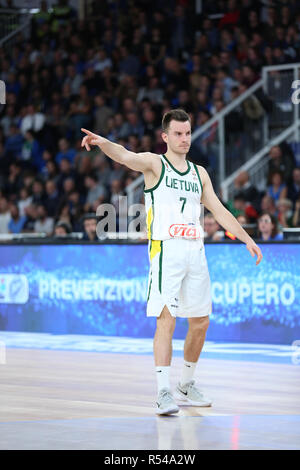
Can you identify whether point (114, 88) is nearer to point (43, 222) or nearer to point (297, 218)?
point (43, 222)

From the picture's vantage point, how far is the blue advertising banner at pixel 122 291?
13438 millimetres

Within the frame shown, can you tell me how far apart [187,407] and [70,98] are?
15.5 m

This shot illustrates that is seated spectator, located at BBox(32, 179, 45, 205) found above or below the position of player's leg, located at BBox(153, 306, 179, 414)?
above

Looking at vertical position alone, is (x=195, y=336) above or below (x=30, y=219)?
below

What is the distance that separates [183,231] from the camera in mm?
7941

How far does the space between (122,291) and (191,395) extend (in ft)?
21.9

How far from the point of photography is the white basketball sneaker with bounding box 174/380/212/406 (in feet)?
26.6

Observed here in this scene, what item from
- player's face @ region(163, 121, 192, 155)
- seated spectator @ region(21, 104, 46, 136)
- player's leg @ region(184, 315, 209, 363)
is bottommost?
player's leg @ region(184, 315, 209, 363)

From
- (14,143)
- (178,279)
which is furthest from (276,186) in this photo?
(178,279)

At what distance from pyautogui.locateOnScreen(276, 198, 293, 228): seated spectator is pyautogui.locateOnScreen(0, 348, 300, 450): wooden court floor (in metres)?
4.36

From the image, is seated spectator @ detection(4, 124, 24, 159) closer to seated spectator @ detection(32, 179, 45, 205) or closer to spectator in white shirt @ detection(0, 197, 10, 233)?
seated spectator @ detection(32, 179, 45, 205)

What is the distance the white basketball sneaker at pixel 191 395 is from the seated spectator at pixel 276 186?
8767 millimetres

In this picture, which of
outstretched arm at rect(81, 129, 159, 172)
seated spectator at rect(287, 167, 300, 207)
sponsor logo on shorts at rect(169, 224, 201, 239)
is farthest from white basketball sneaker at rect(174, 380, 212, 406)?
seated spectator at rect(287, 167, 300, 207)
